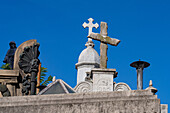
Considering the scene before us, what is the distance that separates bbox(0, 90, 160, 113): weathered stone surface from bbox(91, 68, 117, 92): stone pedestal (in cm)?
802

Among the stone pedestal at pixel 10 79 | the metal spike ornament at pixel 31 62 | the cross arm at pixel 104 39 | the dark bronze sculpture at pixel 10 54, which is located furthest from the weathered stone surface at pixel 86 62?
the stone pedestal at pixel 10 79

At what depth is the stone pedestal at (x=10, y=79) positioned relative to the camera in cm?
1052

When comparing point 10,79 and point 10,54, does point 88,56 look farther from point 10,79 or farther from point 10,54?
point 10,79

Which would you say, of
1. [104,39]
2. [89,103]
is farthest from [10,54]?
[89,103]

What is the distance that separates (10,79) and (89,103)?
4.30m

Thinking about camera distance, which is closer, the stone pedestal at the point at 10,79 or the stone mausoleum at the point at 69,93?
the stone mausoleum at the point at 69,93

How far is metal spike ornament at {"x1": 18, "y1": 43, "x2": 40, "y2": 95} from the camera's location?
10.6 meters

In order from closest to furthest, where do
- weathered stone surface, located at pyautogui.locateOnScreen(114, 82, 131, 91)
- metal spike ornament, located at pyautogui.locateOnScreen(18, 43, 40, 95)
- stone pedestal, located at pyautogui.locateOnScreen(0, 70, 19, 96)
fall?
stone pedestal, located at pyautogui.locateOnScreen(0, 70, 19, 96) → metal spike ornament, located at pyautogui.locateOnScreen(18, 43, 40, 95) → weathered stone surface, located at pyautogui.locateOnScreen(114, 82, 131, 91)

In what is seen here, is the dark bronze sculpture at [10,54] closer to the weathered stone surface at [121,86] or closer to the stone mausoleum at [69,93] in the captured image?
the stone mausoleum at [69,93]

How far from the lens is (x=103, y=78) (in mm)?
15234

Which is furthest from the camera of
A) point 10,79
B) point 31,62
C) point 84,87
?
point 84,87

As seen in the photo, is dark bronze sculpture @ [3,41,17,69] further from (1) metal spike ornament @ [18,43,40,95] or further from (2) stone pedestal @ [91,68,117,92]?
(2) stone pedestal @ [91,68,117,92]

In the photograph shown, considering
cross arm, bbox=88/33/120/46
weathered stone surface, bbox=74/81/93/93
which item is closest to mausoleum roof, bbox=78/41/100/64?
weathered stone surface, bbox=74/81/93/93

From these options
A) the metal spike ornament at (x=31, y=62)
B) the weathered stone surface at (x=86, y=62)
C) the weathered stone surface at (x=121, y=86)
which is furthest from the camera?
the weathered stone surface at (x=86, y=62)
